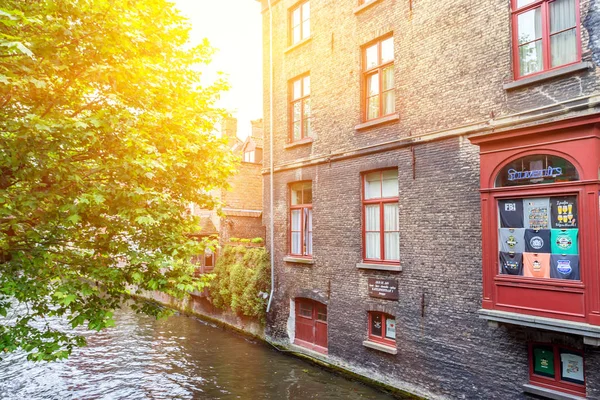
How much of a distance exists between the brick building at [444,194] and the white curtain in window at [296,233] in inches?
2.4

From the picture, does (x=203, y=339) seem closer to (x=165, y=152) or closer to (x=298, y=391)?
(x=298, y=391)

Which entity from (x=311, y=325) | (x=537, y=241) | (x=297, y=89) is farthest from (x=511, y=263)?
(x=297, y=89)

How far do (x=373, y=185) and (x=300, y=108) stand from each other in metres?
4.06

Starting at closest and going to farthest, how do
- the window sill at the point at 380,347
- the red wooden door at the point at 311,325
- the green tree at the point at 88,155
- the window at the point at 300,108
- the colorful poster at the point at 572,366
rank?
the green tree at the point at 88,155, the colorful poster at the point at 572,366, the window sill at the point at 380,347, the red wooden door at the point at 311,325, the window at the point at 300,108

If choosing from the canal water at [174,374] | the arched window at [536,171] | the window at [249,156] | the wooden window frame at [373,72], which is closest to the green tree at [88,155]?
the canal water at [174,374]

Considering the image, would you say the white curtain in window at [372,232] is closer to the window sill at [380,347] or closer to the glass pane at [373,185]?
the glass pane at [373,185]

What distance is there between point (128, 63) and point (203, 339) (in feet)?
36.7

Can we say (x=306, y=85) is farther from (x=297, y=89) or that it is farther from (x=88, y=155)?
(x=88, y=155)

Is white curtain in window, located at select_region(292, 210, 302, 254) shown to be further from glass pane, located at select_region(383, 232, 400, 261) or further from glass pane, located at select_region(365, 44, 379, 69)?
glass pane, located at select_region(365, 44, 379, 69)

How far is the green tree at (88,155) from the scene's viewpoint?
21.4ft

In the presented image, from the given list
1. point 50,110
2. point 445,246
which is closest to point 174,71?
point 50,110

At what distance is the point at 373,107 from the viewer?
11828 mm

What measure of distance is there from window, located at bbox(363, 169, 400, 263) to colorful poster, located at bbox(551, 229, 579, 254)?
379 centimetres

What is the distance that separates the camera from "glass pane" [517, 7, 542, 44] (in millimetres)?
8328
